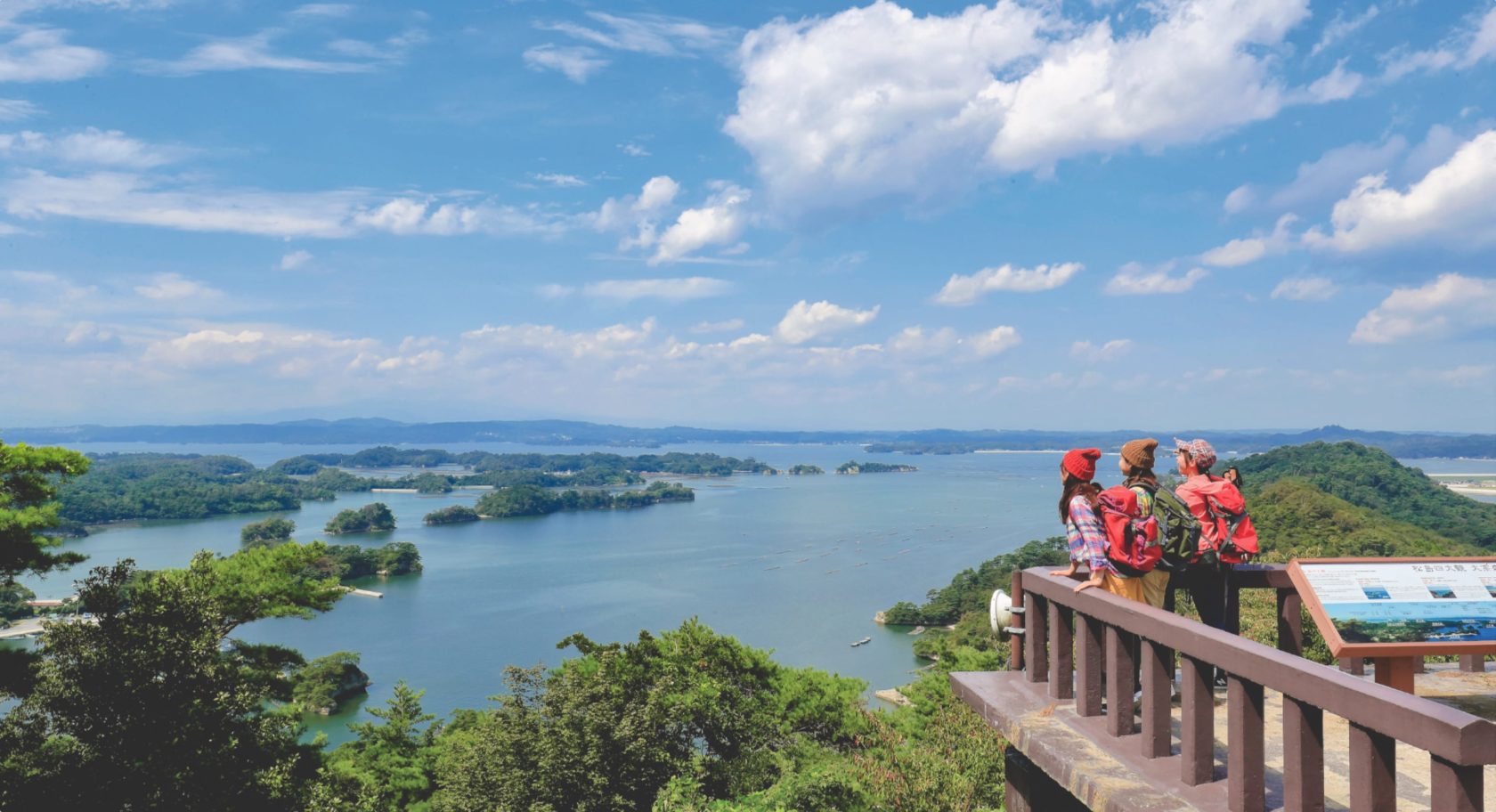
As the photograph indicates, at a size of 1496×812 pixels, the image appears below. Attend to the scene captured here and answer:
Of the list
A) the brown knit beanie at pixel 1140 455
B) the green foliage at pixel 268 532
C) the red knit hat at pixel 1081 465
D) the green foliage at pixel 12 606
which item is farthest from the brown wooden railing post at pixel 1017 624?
the green foliage at pixel 268 532

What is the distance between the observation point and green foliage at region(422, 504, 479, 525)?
9325 centimetres

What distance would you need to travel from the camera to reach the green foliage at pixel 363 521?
8312 cm

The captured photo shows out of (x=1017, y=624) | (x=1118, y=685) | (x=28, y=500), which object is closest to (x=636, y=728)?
(x=28, y=500)

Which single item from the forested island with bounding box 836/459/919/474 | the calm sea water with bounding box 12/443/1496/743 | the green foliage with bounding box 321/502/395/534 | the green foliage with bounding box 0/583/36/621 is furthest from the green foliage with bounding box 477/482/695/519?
the green foliage with bounding box 0/583/36/621

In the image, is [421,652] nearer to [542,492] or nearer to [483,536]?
[483,536]

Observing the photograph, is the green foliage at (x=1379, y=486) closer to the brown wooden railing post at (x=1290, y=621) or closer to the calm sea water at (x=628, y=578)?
the calm sea water at (x=628, y=578)

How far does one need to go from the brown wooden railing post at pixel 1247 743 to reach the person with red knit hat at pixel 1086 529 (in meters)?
0.80

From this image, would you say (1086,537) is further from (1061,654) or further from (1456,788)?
(1456,788)

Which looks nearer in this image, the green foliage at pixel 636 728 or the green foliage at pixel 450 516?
the green foliage at pixel 636 728

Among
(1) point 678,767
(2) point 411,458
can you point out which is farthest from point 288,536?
(2) point 411,458

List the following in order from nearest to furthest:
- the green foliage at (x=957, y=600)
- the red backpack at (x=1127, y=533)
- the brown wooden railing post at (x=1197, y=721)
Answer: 1. the brown wooden railing post at (x=1197, y=721)
2. the red backpack at (x=1127, y=533)
3. the green foliage at (x=957, y=600)

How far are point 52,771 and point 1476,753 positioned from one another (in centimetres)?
1230

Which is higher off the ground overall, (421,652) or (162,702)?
(162,702)

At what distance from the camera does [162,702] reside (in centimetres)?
1006
